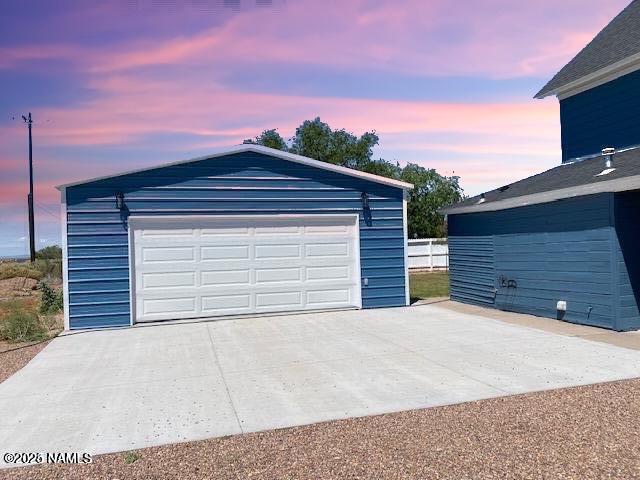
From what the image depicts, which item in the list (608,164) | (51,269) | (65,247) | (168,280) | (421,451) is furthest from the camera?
(51,269)

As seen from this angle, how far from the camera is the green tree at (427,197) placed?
127 ft

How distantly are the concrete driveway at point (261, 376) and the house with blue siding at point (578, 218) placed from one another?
1388 mm

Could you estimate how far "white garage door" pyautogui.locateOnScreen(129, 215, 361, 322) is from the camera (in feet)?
35.1

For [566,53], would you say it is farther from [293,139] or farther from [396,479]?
[293,139]

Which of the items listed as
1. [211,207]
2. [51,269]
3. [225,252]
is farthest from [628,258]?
[51,269]

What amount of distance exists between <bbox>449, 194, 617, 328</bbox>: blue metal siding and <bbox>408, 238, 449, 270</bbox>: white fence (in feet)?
44.8

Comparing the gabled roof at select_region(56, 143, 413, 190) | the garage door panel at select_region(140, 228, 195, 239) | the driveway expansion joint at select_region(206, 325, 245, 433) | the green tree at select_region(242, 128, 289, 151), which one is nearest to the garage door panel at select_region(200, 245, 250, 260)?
the garage door panel at select_region(140, 228, 195, 239)

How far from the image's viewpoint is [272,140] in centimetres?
3572

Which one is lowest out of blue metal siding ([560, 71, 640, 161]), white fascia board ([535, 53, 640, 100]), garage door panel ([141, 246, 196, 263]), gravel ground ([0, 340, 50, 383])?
gravel ground ([0, 340, 50, 383])

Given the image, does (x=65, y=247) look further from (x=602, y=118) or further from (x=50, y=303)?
(x=602, y=118)

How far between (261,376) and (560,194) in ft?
21.6

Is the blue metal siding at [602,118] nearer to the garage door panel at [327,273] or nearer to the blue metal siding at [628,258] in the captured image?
the blue metal siding at [628,258]

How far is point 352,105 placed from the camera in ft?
57.6

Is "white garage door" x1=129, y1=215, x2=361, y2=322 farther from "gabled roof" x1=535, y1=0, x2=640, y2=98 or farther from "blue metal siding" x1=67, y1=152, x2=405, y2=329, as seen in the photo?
"gabled roof" x1=535, y1=0, x2=640, y2=98
